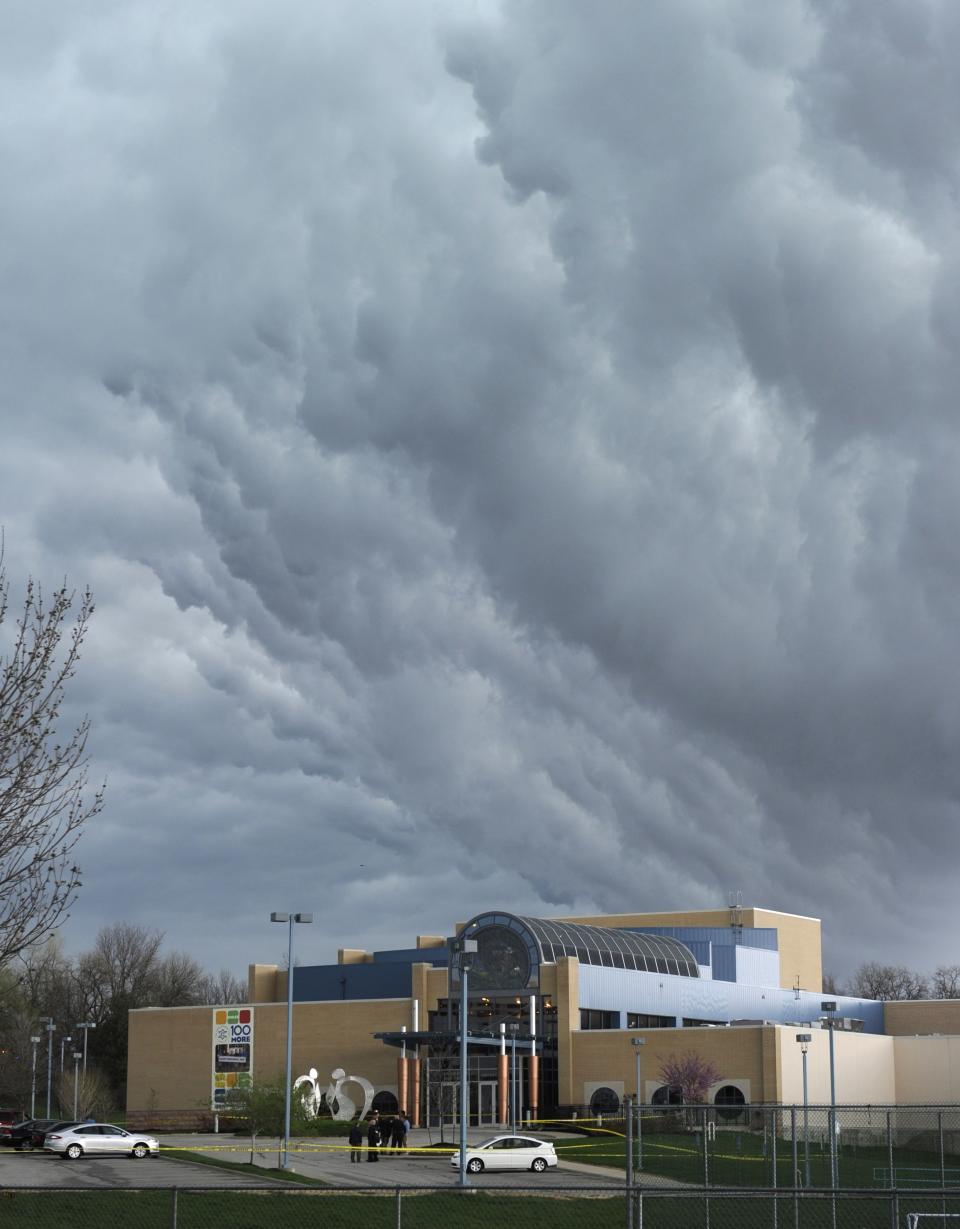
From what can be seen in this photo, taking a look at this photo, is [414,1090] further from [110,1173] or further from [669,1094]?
[110,1173]

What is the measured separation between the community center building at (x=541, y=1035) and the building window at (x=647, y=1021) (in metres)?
0.11

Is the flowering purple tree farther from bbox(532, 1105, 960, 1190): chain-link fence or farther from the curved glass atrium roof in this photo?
the curved glass atrium roof

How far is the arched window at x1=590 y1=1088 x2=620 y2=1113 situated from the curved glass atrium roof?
22.4ft

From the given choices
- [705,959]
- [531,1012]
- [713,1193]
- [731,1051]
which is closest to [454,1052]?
[531,1012]

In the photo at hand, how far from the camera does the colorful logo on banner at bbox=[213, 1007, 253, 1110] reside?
9244 centimetres

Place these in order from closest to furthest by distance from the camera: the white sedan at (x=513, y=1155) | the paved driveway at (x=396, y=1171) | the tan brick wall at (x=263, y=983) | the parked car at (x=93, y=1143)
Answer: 1. the paved driveway at (x=396, y=1171)
2. the white sedan at (x=513, y=1155)
3. the parked car at (x=93, y=1143)
4. the tan brick wall at (x=263, y=983)

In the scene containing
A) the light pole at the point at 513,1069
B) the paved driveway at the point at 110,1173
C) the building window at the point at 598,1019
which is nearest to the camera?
the paved driveway at the point at 110,1173

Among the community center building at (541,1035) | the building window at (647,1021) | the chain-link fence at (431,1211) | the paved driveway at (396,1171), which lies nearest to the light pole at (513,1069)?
the community center building at (541,1035)

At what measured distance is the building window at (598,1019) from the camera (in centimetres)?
8469

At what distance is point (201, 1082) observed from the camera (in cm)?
9344

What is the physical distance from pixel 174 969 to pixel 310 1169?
319 ft

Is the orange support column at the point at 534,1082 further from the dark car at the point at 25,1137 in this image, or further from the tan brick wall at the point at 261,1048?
the dark car at the point at 25,1137

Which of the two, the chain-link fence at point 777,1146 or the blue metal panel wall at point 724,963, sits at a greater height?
the blue metal panel wall at point 724,963

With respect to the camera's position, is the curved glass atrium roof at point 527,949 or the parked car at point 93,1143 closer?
the parked car at point 93,1143
